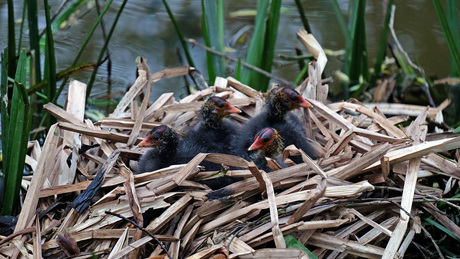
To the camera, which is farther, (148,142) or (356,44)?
(356,44)

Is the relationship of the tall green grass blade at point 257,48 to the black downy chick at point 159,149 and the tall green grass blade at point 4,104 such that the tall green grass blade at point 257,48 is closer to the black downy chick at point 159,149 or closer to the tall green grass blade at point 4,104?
the black downy chick at point 159,149

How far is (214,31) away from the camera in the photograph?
4273mm

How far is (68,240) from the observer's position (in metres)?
2.54

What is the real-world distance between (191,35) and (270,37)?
1.82 metres

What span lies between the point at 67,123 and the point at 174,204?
0.80m

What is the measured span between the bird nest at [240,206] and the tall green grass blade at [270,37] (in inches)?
51.0

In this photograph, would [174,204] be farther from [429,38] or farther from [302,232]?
[429,38]

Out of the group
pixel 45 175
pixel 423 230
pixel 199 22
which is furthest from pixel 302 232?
pixel 199 22

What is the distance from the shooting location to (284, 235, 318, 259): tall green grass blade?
2.50 meters

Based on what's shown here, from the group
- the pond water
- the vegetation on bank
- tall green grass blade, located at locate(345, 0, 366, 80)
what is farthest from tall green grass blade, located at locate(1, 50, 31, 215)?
tall green grass blade, located at locate(345, 0, 366, 80)

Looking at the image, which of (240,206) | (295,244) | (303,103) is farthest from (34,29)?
(295,244)

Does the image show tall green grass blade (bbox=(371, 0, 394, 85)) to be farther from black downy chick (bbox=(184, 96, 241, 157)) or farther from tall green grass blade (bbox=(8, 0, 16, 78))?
tall green grass blade (bbox=(8, 0, 16, 78))

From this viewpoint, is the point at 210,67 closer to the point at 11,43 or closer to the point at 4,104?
the point at 11,43

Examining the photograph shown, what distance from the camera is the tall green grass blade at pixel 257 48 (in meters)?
3.99
